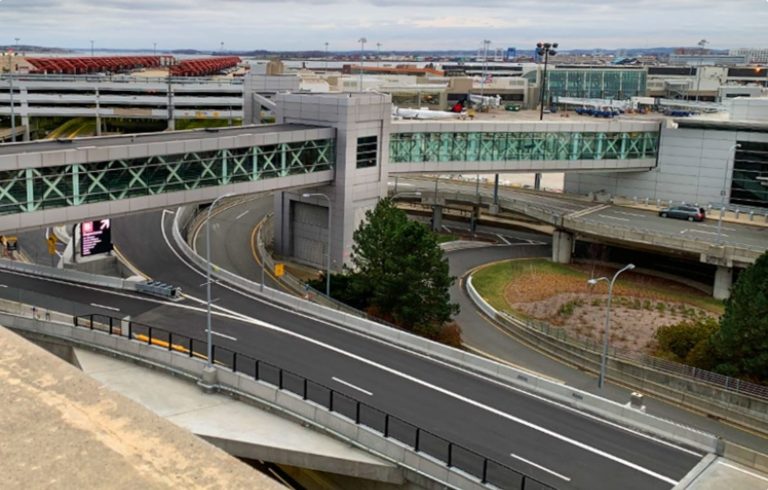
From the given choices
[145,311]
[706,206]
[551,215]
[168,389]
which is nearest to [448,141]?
[551,215]

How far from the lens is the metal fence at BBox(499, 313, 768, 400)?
38656mm

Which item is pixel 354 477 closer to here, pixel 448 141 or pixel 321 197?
pixel 321 197

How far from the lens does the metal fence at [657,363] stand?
38.7 m

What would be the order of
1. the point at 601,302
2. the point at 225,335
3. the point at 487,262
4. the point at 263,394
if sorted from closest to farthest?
the point at 263,394 < the point at 225,335 < the point at 601,302 < the point at 487,262

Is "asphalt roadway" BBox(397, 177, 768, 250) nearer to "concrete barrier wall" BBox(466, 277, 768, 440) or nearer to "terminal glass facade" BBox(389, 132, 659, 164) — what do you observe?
"terminal glass facade" BBox(389, 132, 659, 164)

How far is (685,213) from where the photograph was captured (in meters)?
69.0

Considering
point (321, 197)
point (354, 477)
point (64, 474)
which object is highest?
point (64, 474)

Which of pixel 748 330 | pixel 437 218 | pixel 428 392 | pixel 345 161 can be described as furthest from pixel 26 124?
pixel 748 330

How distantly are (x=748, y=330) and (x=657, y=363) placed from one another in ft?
17.8

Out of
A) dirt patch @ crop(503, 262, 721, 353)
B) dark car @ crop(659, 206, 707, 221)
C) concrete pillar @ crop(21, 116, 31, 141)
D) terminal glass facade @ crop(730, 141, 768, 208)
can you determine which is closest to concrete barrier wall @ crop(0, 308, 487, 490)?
dirt patch @ crop(503, 262, 721, 353)

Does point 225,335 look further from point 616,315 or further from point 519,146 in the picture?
point 519,146

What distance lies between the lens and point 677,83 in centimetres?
19912

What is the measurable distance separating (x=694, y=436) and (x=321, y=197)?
36.0m

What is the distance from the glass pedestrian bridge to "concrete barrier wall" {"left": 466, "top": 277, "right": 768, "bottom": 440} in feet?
71.9
